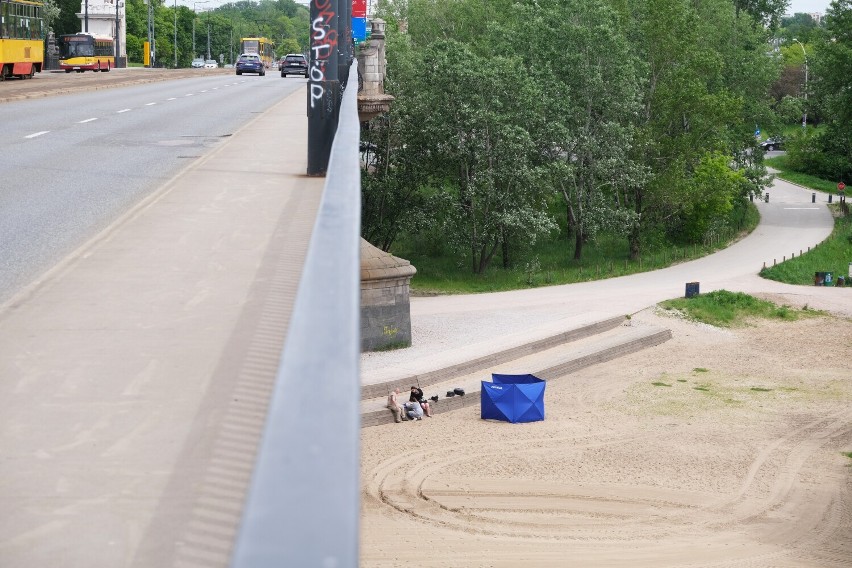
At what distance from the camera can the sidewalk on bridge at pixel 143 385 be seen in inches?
185

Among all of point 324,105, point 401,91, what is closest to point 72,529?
point 324,105

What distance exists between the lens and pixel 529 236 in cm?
Answer: 5059

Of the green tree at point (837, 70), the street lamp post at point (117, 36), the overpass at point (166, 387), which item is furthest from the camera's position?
the street lamp post at point (117, 36)

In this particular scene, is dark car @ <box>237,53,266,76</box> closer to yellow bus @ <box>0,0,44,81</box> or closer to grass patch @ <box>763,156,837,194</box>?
yellow bus @ <box>0,0,44,81</box>

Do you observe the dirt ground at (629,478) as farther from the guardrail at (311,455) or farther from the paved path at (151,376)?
the guardrail at (311,455)

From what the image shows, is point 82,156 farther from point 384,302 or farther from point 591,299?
point 591,299

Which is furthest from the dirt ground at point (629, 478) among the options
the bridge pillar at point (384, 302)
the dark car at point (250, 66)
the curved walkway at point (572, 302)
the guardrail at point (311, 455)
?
the dark car at point (250, 66)

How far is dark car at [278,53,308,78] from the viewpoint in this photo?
77.6 m

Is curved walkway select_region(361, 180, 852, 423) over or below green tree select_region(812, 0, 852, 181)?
below

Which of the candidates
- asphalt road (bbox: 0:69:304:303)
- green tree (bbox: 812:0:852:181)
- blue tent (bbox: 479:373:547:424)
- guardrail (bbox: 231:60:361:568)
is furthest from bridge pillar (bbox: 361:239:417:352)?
green tree (bbox: 812:0:852:181)

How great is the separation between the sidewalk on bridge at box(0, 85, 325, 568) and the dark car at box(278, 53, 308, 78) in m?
66.1

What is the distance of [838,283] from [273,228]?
42205mm

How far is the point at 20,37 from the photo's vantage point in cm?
5284

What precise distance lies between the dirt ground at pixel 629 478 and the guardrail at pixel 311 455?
1539 cm
